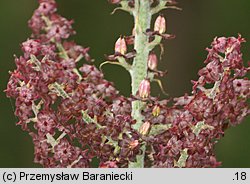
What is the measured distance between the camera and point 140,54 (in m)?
1.12

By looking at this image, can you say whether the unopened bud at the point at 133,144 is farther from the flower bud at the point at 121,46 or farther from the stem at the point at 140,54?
the flower bud at the point at 121,46

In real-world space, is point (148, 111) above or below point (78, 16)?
below

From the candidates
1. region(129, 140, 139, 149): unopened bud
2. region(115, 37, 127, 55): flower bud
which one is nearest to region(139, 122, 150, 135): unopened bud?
region(129, 140, 139, 149): unopened bud

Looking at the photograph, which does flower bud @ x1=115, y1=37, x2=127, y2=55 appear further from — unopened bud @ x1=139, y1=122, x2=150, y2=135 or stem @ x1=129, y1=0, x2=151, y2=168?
unopened bud @ x1=139, y1=122, x2=150, y2=135

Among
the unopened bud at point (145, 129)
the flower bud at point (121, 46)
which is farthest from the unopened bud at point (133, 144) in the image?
the flower bud at point (121, 46)

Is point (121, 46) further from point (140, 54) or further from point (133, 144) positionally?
point (133, 144)

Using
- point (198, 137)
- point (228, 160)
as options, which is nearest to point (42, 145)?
point (198, 137)

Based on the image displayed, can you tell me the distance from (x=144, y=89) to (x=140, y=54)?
0.06 meters

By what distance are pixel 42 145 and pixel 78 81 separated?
11 centimetres

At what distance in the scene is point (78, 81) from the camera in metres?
1.13

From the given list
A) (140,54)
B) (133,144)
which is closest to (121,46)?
(140,54)

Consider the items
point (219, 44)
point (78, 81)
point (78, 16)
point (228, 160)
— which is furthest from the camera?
point (78, 16)

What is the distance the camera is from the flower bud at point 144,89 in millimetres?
1088

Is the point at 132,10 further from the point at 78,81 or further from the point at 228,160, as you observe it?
the point at 228,160
